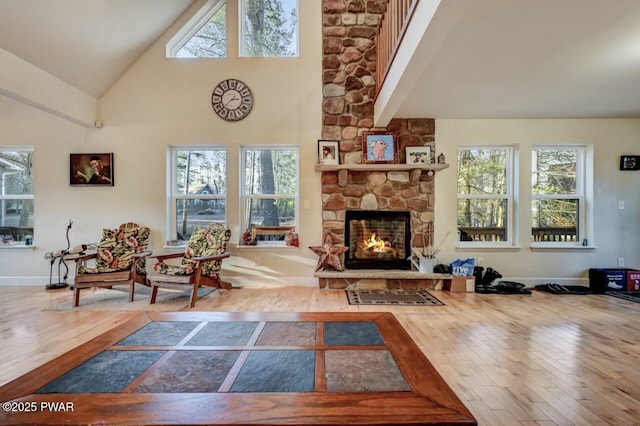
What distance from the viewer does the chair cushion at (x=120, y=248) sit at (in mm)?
3814

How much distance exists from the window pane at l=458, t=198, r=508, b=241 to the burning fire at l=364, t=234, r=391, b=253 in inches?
45.3

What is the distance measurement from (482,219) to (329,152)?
8.18ft

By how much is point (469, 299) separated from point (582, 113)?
307 centimetres

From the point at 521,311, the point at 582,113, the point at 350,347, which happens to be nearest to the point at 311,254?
the point at 521,311

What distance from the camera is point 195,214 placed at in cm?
468

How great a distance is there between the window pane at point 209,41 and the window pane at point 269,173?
156 centimetres

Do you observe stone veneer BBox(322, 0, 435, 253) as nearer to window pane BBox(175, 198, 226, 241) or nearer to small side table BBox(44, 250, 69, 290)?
window pane BBox(175, 198, 226, 241)

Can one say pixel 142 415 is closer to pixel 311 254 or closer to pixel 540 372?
pixel 540 372

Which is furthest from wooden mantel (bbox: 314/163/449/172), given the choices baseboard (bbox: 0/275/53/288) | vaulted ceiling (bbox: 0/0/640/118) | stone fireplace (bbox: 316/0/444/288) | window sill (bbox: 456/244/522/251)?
baseboard (bbox: 0/275/53/288)

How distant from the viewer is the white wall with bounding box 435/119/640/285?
4.46 m

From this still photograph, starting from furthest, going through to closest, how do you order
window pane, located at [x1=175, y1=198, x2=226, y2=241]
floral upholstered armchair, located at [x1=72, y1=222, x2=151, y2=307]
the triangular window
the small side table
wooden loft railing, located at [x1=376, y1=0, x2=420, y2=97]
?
1. window pane, located at [x1=175, y1=198, x2=226, y2=241]
2. the triangular window
3. the small side table
4. floral upholstered armchair, located at [x1=72, y1=222, x2=151, y2=307]
5. wooden loft railing, located at [x1=376, y1=0, x2=420, y2=97]

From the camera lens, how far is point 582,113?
4285 millimetres

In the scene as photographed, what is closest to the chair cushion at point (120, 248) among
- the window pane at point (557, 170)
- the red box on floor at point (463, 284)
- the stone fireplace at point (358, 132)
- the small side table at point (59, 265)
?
the small side table at point (59, 265)

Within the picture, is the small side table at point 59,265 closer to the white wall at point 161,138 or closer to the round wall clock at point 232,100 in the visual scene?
the white wall at point 161,138
